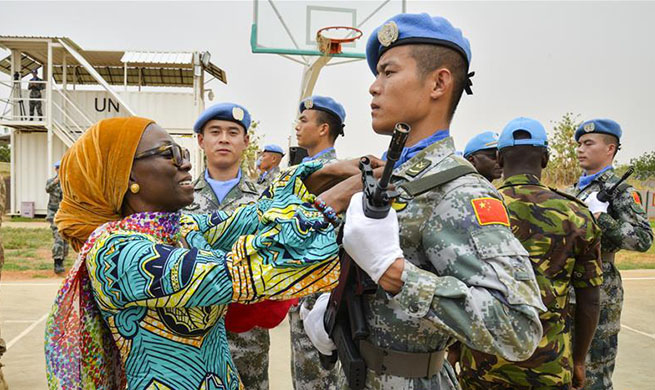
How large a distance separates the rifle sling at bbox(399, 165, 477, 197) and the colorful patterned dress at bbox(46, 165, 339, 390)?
0.93ft

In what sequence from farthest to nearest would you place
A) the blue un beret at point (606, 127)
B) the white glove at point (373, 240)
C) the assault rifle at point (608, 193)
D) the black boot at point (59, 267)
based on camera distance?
the black boot at point (59, 267) → the blue un beret at point (606, 127) → the assault rifle at point (608, 193) → the white glove at point (373, 240)

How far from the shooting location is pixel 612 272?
13.1ft

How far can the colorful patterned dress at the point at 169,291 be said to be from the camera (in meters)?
1.40

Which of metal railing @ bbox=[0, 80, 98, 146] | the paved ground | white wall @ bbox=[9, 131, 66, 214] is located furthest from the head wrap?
white wall @ bbox=[9, 131, 66, 214]

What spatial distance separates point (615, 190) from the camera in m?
4.11

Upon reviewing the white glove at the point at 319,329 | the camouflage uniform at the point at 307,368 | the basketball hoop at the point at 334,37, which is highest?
the basketball hoop at the point at 334,37

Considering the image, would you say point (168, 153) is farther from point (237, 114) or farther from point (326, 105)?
point (326, 105)

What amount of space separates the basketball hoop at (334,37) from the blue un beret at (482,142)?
5725 mm

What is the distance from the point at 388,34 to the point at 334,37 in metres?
8.38

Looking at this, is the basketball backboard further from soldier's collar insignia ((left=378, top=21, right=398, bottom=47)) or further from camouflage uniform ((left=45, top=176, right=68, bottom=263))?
soldier's collar insignia ((left=378, top=21, right=398, bottom=47))

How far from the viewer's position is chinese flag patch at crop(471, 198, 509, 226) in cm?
141

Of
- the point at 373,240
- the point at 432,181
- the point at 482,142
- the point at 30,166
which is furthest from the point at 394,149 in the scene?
the point at 30,166

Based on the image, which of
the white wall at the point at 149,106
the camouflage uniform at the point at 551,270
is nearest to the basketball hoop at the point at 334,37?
the camouflage uniform at the point at 551,270

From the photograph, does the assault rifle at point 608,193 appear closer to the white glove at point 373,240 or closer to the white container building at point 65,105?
the white glove at point 373,240
